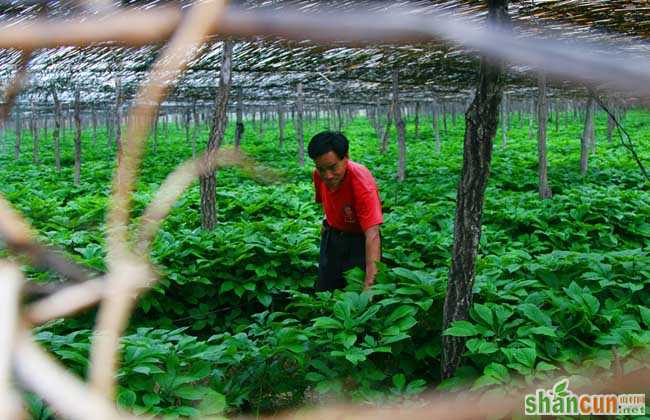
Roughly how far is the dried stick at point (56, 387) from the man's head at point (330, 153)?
300 centimetres

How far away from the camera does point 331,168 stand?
340 cm

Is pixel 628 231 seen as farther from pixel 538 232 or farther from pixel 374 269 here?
pixel 374 269

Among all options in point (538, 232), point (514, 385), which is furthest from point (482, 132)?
point (538, 232)

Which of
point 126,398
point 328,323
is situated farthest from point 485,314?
point 126,398

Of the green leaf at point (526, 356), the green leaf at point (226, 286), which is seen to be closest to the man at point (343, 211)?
the green leaf at point (226, 286)

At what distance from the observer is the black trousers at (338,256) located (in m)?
Answer: 3.79

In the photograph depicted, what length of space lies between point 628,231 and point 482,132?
4773 mm

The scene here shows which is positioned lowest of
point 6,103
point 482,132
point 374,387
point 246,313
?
point 246,313

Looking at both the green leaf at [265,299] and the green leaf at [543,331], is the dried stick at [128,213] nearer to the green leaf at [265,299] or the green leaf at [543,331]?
the green leaf at [543,331]

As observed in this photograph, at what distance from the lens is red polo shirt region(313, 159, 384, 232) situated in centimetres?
342

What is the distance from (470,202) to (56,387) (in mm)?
2189

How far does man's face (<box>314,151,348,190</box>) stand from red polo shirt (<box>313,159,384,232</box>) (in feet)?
0.17

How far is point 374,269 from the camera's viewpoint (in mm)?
3408

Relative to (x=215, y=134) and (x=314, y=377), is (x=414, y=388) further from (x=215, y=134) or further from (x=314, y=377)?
(x=215, y=134)
